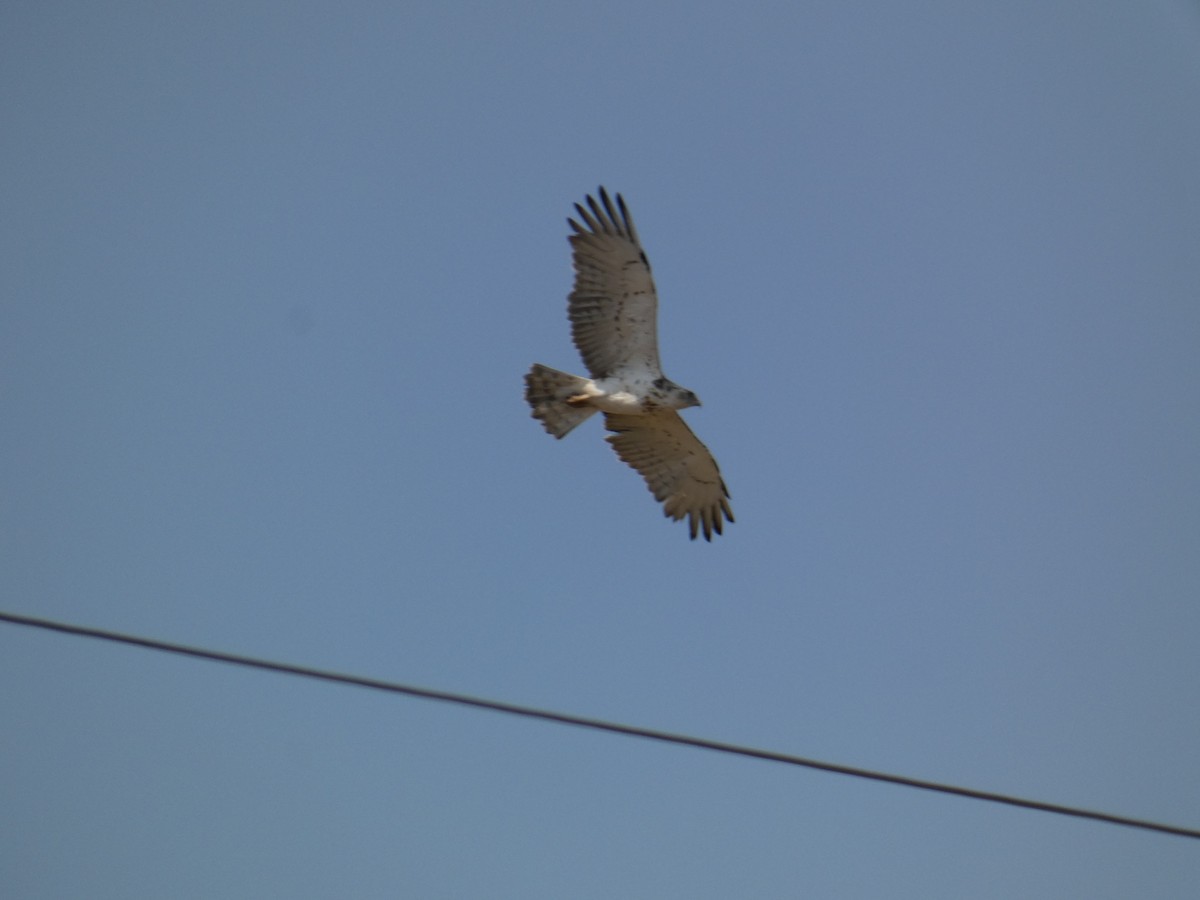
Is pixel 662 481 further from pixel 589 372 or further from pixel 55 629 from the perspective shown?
pixel 55 629

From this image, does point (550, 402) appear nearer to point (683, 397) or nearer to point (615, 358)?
point (615, 358)

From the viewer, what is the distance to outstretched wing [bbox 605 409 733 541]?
11.1 metres

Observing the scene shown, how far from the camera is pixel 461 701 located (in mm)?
4270

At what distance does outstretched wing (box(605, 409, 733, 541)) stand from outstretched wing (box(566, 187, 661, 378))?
0.62 metres

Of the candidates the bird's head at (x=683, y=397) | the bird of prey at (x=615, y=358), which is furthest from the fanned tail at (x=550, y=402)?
the bird's head at (x=683, y=397)

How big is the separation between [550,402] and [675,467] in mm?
1402

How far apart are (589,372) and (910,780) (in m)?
6.83

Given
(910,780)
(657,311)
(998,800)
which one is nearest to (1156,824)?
(998,800)

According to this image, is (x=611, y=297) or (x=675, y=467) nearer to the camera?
(x=611, y=297)

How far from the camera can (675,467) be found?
37.5ft

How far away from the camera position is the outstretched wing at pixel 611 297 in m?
10.2

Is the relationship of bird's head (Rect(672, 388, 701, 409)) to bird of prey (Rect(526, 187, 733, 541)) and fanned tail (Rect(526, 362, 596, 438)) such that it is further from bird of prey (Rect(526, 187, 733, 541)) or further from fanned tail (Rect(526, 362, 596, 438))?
fanned tail (Rect(526, 362, 596, 438))

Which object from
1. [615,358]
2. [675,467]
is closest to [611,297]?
[615,358]

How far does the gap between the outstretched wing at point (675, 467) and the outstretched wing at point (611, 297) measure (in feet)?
2.04
